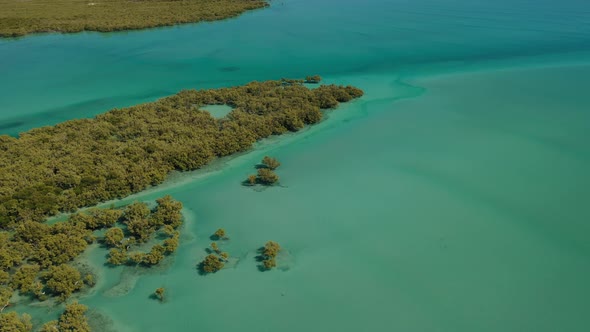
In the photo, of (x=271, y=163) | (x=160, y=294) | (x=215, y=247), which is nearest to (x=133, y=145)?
(x=271, y=163)

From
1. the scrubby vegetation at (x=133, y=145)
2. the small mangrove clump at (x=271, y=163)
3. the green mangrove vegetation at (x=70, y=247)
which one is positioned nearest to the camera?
the green mangrove vegetation at (x=70, y=247)

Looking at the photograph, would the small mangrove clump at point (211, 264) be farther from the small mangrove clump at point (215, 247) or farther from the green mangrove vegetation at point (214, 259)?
the small mangrove clump at point (215, 247)

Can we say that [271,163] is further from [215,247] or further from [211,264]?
[211,264]

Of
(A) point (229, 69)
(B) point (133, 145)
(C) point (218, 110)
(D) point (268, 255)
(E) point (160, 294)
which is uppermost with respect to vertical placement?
(A) point (229, 69)

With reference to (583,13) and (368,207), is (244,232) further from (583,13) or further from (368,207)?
(583,13)

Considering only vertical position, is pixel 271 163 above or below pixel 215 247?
above

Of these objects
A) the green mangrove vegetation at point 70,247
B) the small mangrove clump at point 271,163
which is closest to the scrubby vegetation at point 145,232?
the green mangrove vegetation at point 70,247

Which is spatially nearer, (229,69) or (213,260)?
(213,260)
